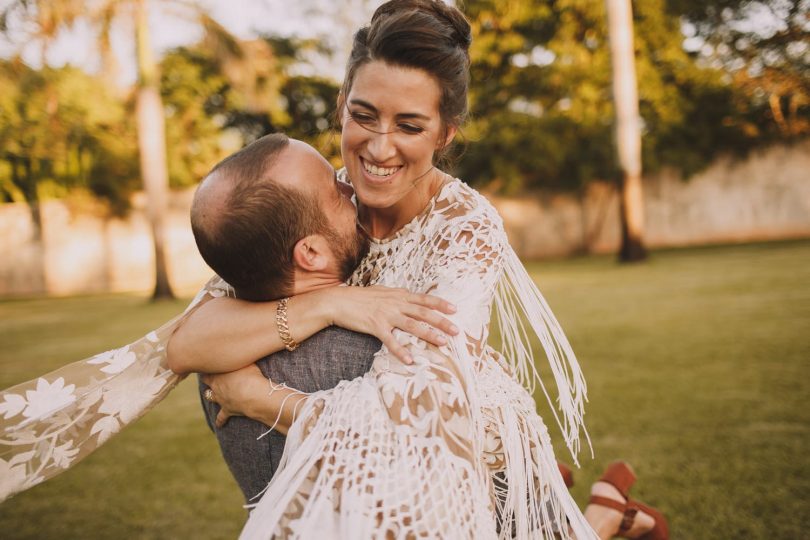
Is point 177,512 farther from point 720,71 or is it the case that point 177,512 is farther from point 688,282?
point 720,71

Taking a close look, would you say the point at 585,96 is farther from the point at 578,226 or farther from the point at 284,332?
the point at 284,332

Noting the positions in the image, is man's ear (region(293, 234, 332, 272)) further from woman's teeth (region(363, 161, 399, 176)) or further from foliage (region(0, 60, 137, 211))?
foliage (region(0, 60, 137, 211))

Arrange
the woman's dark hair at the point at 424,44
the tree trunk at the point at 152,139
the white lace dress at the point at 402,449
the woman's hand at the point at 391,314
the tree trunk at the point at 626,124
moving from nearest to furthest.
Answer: the white lace dress at the point at 402,449 < the woman's hand at the point at 391,314 < the woman's dark hair at the point at 424,44 < the tree trunk at the point at 626,124 < the tree trunk at the point at 152,139

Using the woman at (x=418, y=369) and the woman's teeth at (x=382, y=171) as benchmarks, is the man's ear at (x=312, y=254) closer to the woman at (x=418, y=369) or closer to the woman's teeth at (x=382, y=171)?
the woman at (x=418, y=369)

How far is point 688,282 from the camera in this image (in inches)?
370

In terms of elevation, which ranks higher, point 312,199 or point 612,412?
point 312,199

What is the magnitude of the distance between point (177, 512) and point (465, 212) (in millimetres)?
2256

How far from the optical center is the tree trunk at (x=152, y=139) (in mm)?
13906

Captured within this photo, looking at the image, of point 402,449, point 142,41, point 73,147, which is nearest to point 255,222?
point 402,449

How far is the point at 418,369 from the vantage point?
1.37 meters

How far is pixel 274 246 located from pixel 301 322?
0.21 meters

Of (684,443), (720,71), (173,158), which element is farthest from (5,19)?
(720,71)

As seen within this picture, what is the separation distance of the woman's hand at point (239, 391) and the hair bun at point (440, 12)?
1.37m

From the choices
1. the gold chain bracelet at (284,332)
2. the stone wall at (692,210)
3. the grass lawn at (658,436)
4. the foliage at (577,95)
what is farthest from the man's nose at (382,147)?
the stone wall at (692,210)
